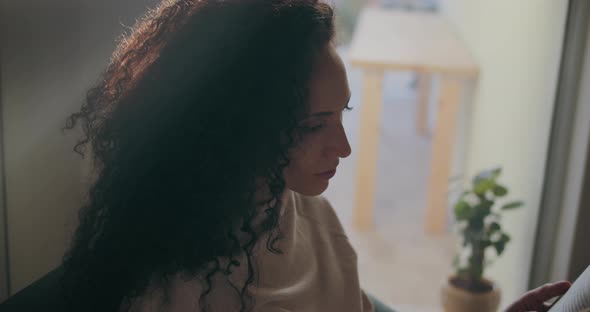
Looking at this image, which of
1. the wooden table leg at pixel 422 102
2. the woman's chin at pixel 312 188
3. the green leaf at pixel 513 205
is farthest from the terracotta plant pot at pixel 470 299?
the wooden table leg at pixel 422 102

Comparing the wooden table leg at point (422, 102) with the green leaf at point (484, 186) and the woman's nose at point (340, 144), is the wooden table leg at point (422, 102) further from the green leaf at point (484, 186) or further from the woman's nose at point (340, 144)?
the woman's nose at point (340, 144)

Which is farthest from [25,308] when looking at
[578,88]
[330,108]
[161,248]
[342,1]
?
[342,1]

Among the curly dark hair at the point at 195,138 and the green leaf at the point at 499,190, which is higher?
the curly dark hair at the point at 195,138

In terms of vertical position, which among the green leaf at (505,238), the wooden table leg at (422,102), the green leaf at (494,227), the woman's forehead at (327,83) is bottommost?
the wooden table leg at (422,102)

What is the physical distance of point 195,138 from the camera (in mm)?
843

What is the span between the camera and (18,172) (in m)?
1.00

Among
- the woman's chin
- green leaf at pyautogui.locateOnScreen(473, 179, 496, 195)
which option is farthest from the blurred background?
the woman's chin

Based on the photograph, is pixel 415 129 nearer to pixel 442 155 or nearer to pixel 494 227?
pixel 442 155

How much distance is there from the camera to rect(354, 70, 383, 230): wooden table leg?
2566mm

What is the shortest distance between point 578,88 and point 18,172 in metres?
1.28

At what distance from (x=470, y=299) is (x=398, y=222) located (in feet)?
3.93

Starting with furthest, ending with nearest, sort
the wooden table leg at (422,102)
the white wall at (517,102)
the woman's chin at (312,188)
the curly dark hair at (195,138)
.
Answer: the wooden table leg at (422,102) → the white wall at (517,102) → the woman's chin at (312,188) → the curly dark hair at (195,138)

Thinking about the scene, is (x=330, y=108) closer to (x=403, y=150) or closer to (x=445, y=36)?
(x=445, y=36)

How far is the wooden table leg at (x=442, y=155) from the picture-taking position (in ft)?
8.45
